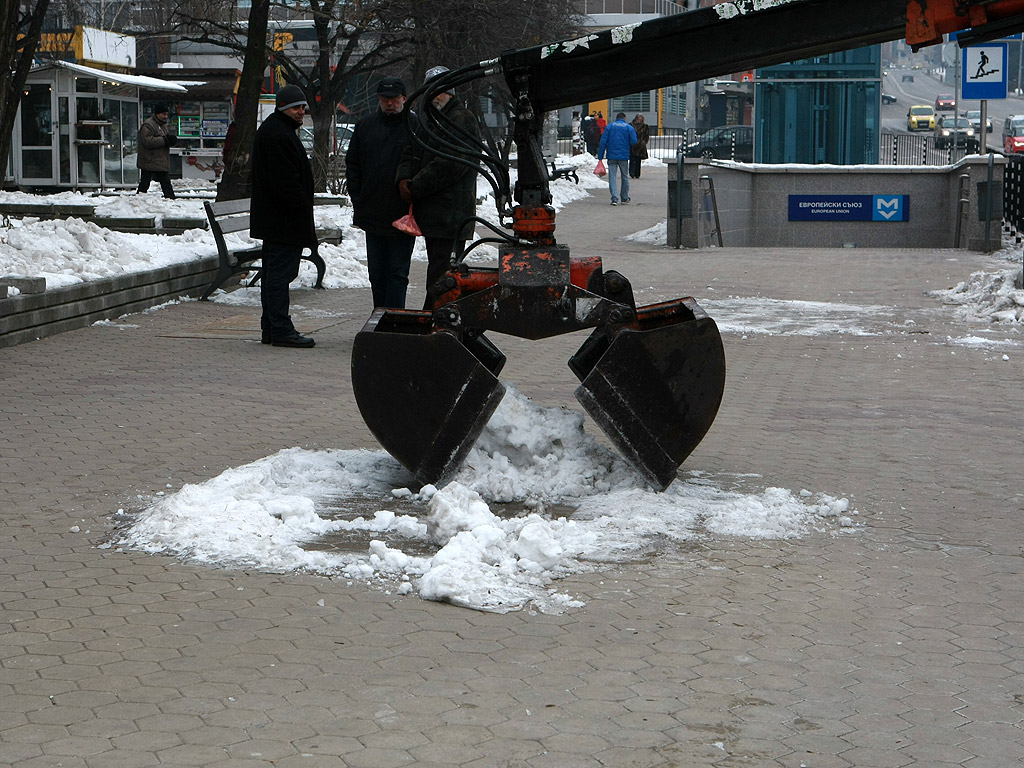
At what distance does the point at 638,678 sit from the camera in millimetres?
3957

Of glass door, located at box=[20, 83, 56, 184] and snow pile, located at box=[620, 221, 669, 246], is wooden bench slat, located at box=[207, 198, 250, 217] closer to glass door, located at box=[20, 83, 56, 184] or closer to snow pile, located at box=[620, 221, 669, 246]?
snow pile, located at box=[620, 221, 669, 246]

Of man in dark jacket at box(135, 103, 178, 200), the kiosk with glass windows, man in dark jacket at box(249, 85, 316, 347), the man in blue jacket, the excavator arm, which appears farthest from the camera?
the kiosk with glass windows

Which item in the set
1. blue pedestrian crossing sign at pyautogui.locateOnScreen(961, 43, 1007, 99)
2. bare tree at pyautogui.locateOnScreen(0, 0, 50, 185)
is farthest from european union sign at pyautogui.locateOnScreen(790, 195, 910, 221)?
bare tree at pyautogui.locateOnScreen(0, 0, 50, 185)

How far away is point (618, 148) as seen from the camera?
2778 centimetres

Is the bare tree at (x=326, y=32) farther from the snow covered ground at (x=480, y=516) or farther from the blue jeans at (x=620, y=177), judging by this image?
the snow covered ground at (x=480, y=516)

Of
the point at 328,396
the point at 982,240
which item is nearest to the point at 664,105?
the point at 982,240

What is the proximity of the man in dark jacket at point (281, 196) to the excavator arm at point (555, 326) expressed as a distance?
4.09 metres

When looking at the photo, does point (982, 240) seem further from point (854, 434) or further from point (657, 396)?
point (657, 396)

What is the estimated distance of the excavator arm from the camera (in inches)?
223

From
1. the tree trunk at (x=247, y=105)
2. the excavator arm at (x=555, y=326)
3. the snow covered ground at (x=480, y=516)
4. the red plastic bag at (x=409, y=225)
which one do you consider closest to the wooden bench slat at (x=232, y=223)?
the red plastic bag at (x=409, y=225)

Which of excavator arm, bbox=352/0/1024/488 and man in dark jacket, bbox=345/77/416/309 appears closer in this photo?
excavator arm, bbox=352/0/1024/488

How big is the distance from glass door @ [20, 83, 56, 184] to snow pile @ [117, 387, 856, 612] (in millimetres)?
24849

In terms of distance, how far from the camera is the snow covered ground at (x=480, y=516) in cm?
485

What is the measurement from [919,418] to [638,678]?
445cm
